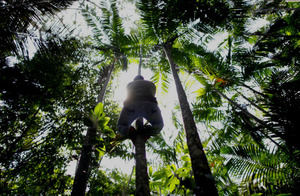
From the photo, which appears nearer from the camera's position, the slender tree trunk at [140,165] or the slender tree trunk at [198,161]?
the slender tree trunk at [198,161]

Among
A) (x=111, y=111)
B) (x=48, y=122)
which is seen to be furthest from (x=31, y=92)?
(x=111, y=111)

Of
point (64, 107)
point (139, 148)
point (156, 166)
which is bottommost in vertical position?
point (139, 148)

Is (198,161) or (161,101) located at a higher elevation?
(161,101)

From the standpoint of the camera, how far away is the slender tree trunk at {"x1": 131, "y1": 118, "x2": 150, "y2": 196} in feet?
5.18

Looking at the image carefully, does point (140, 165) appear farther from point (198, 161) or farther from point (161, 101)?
point (161, 101)

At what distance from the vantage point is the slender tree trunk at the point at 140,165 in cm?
158

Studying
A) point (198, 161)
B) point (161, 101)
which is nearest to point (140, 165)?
point (198, 161)

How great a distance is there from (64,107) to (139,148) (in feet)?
13.4

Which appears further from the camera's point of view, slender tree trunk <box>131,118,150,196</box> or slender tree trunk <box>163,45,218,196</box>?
slender tree trunk <box>131,118,150,196</box>

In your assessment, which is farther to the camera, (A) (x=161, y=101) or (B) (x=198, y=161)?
(A) (x=161, y=101)

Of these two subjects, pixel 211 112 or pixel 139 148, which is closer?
pixel 139 148

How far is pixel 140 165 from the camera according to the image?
1.78 meters

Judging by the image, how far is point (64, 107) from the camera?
16.1ft

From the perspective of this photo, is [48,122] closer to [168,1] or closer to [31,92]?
[31,92]
